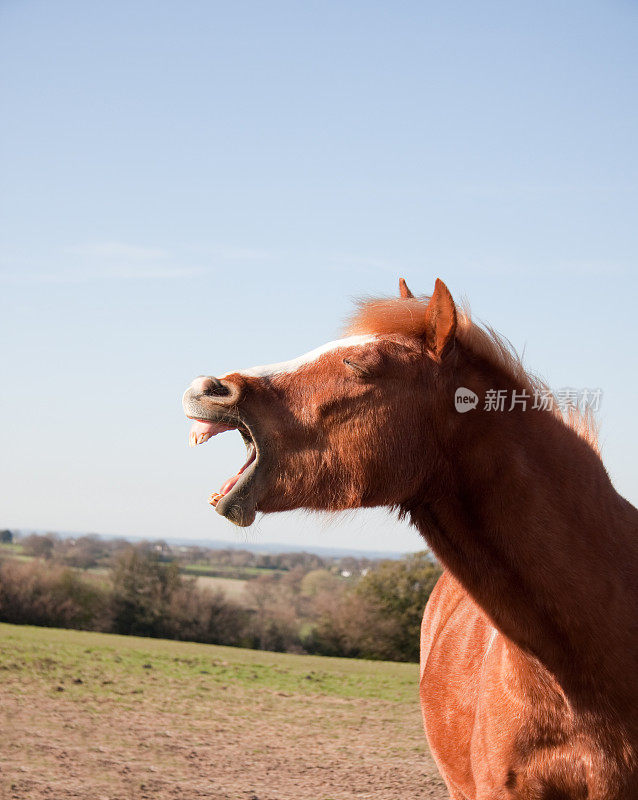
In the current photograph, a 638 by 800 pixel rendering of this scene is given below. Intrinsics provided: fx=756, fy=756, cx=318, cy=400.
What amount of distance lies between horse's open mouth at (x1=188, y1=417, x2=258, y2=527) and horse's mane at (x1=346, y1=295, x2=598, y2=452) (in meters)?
0.49

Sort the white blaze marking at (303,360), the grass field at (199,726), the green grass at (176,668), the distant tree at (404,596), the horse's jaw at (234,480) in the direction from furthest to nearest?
the distant tree at (404,596) < the green grass at (176,668) < the grass field at (199,726) < the white blaze marking at (303,360) < the horse's jaw at (234,480)

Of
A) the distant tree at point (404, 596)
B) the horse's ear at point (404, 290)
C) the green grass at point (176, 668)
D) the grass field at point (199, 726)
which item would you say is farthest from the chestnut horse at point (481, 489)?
the distant tree at point (404, 596)

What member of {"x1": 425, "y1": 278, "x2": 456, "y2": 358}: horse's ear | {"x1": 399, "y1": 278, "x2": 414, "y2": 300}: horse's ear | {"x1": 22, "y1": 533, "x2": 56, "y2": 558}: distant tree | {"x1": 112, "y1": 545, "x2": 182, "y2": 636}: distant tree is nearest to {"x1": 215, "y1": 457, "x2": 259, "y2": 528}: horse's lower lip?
{"x1": 425, "y1": 278, "x2": 456, "y2": 358}: horse's ear

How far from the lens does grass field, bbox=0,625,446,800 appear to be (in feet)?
17.1

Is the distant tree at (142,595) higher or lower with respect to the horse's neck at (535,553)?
lower

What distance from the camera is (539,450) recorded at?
7.38ft

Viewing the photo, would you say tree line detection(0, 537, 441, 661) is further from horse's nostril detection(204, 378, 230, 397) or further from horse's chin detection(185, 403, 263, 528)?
horse's nostril detection(204, 378, 230, 397)

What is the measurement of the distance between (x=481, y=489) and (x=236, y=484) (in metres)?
0.70

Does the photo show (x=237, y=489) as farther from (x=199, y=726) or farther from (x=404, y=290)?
(x=199, y=726)

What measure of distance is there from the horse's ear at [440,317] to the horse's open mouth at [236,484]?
61cm

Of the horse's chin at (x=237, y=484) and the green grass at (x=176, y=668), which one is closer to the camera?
the horse's chin at (x=237, y=484)

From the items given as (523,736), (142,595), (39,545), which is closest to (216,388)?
(523,736)

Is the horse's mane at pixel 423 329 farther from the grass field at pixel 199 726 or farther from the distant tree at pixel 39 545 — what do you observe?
the distant tree at pixel 39 545

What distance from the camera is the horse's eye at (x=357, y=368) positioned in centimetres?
214
